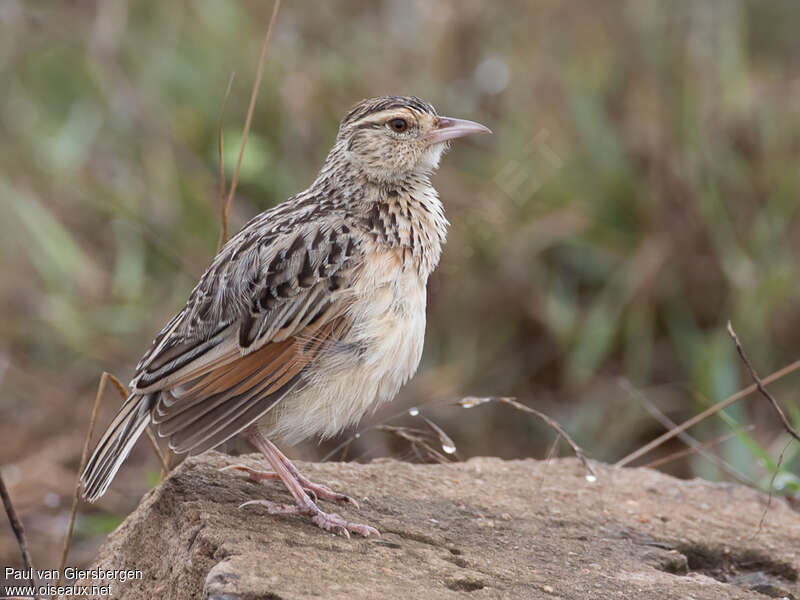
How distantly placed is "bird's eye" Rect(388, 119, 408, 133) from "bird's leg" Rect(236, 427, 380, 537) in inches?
55.5

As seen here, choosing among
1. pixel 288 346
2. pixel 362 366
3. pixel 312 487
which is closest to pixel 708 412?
pixel 362 366

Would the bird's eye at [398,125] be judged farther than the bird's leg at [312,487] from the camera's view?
Yes

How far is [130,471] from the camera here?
693 cm

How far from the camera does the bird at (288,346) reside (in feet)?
12.5

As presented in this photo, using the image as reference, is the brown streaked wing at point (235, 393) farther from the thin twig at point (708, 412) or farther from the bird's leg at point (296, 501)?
the thin twig at point (708, 412)

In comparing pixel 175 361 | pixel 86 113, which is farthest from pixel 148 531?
pixel 86 113

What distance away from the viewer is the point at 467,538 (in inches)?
155

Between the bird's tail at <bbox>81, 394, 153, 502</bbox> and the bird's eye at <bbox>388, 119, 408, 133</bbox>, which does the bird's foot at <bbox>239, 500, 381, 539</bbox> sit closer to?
the bird's tail at <bbox>81, 394, 153, 502</bbox>

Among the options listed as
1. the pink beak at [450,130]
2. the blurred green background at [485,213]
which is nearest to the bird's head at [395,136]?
the pink beak at [450,130]

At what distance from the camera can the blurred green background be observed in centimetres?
725

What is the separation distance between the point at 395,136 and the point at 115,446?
5.59 feet

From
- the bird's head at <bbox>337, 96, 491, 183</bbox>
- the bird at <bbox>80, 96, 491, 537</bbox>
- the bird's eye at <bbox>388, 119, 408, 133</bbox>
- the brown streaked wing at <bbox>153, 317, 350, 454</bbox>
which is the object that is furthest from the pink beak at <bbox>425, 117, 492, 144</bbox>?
the brown streaked wing at <bbox>153, 317, 350, 454</bbox>

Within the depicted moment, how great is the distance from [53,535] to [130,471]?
79cm

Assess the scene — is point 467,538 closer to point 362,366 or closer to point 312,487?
point 312,487
